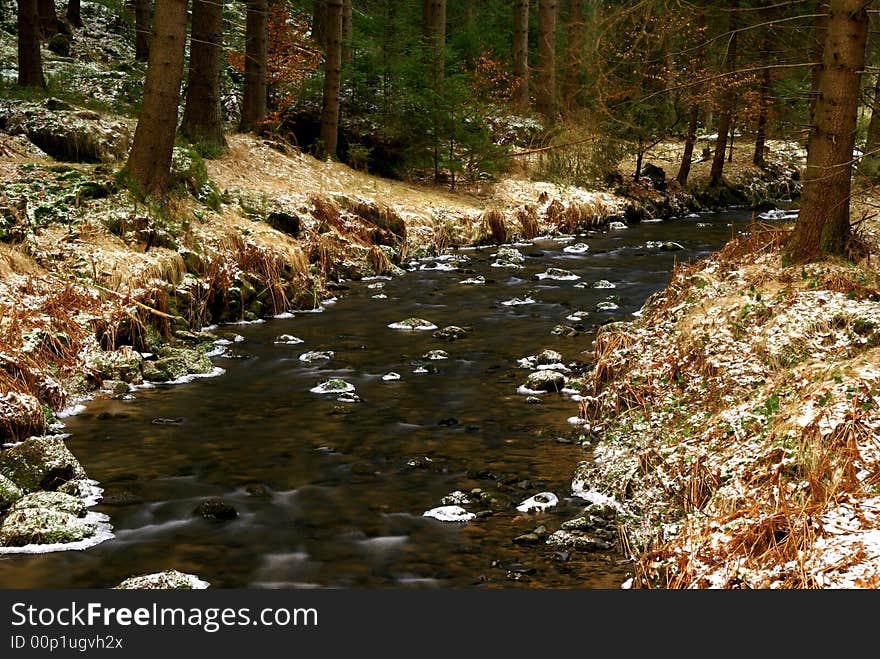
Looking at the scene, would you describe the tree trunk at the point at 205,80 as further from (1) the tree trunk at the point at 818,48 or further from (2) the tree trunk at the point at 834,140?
(2) the tree trunk at the point at 834,140

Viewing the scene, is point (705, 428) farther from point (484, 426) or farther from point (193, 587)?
point (193, 587)

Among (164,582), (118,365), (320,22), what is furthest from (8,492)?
(320,22)

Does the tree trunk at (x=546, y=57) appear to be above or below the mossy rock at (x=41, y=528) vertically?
above

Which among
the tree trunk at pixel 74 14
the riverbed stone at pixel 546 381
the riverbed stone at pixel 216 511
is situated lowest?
the riverbed stone at pixel 216 511

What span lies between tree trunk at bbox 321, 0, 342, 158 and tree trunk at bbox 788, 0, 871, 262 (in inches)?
488

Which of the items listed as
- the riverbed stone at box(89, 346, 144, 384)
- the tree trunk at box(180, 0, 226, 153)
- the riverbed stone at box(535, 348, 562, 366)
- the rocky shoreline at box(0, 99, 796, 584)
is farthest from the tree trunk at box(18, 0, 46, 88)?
the riverbed stone at box(535, 348, 562, 366)

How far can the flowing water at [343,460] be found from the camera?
605 centimetres

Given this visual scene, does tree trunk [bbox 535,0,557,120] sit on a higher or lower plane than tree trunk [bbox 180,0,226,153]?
higher

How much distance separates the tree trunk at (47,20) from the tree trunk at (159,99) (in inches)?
615

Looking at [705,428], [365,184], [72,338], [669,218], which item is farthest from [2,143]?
[669,218]

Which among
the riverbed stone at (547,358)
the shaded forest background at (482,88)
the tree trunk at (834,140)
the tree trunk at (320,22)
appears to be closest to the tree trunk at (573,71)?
the shaded forest background at (482,88)

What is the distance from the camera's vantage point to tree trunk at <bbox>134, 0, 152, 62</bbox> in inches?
991

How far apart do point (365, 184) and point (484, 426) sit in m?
11.7

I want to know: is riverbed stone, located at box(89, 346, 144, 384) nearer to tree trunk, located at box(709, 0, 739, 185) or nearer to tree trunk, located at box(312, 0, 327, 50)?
tree trunk, located at box(709, 0, 739, 185)
